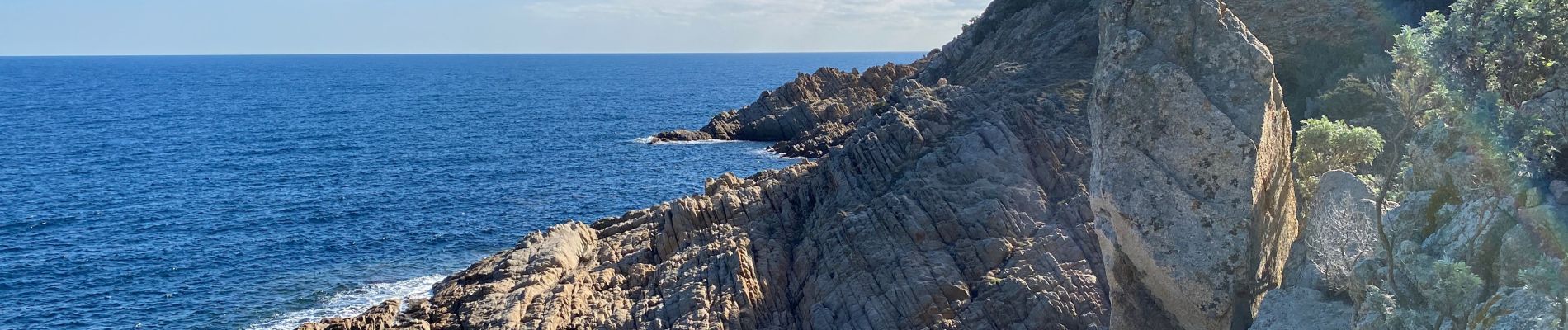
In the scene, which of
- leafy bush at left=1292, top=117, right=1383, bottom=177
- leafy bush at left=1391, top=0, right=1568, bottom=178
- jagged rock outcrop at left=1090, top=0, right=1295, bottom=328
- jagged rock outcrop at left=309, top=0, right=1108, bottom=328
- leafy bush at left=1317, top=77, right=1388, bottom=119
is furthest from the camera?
leafy bush at left=1317, top=77, right=1388, bottom=119

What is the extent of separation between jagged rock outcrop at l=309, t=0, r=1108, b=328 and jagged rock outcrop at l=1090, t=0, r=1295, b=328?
38.7 ft

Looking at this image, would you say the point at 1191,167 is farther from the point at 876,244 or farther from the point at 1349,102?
the point at 1349,102

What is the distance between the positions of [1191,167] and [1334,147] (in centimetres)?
580

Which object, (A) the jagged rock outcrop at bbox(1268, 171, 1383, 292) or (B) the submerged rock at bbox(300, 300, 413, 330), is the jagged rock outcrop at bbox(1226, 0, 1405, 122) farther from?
(B) the submerged rock at bbox(300, 300, 413, 330)

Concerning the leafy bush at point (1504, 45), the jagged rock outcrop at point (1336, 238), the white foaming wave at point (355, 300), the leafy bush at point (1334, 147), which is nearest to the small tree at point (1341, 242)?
the jagged rock outcrop at point (1336, 238)

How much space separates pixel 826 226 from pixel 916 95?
13084mm

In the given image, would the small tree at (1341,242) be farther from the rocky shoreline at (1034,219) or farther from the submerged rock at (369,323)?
the submerged rock at (369,323)

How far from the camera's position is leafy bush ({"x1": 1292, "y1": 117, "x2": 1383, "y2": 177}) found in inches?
956

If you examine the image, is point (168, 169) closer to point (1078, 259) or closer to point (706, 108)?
point (706, 108)

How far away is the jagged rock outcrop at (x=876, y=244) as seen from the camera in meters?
36.3

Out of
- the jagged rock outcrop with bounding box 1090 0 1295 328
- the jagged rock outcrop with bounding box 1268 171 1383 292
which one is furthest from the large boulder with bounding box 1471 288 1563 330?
the jagged rock outcrop with bounding box 1090 0 1295 328

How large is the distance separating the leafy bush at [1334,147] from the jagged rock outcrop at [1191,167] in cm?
250

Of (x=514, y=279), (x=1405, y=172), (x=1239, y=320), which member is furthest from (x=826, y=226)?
(x=1405, y=172)

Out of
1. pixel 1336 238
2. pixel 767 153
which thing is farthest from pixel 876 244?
pixel 767 153
